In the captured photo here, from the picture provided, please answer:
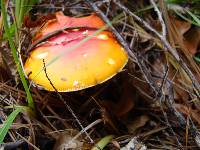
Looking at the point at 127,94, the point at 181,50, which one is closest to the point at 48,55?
the point at 127,94

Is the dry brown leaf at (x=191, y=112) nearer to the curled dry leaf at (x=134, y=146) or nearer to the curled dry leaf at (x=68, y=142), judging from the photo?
the curled dry leaf at (x=134, y=146)

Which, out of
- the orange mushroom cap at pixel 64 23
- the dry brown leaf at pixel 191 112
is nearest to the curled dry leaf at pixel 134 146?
the dry brown leaf at pixel 191 112

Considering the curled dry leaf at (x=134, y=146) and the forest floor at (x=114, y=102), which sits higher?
the forest floor at (x=114, y=102)

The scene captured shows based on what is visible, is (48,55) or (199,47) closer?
(48,55)

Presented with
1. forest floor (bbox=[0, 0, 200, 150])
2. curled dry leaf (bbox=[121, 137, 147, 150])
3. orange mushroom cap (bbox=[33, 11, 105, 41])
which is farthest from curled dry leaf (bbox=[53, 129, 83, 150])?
orange mushroom cap (bbox=[33, 11, 105, 41])

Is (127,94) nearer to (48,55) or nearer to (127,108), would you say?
(127,108)

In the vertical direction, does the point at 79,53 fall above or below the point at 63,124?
above

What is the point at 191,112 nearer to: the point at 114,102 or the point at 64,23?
the point at 114,102

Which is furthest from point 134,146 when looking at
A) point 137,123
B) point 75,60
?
point 75,60
